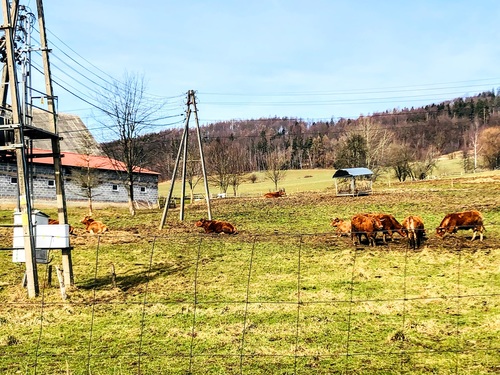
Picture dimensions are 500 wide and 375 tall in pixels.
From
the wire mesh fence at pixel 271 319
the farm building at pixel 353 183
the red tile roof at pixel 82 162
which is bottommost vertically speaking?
the wire mesh fence at pixel 271 319

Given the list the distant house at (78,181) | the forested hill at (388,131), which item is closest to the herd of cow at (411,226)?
the distant house at (78,181)

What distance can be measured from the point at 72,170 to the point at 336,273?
2982cm

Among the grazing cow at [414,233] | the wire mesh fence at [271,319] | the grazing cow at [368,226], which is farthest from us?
the grazing cow at [368,226]

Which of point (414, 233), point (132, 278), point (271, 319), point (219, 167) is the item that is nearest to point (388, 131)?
point (219, 167)

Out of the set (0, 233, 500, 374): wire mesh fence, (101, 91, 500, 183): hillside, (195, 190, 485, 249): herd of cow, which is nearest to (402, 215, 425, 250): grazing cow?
(195, 190, 485, 249): herd of cow

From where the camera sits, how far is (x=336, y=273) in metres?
11.2

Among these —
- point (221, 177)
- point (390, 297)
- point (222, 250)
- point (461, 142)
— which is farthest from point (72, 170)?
point (461, 142)

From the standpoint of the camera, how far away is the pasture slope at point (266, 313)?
6.04 m

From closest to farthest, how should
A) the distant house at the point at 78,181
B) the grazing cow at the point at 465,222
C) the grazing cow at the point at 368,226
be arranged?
the grazing cow at the point at 465,222
the grazing cow at the point at 368,226
the distant house at the point at 78,181

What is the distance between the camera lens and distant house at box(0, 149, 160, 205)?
3122cm

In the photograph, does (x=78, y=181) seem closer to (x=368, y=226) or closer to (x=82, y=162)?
(x=82, y=162)

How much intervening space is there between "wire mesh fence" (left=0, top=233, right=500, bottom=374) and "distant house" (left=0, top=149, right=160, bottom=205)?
21.0 metres

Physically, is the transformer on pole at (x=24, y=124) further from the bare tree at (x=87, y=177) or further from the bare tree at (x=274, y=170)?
the bare tree at (x=274, y=170)

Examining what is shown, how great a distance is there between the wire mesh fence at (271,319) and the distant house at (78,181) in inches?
828
